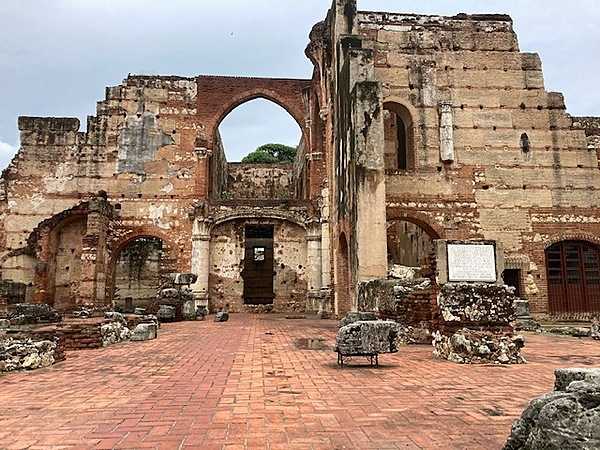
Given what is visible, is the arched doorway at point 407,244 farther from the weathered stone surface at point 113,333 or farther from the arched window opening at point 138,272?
the weathered stone surface at point 113,333

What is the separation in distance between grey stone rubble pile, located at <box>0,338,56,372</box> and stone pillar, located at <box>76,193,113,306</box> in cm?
1417

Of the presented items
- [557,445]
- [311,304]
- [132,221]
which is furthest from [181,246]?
[557,445]

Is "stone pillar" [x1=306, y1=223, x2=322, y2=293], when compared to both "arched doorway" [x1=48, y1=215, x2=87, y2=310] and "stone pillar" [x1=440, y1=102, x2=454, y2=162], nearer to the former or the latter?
"stone pillar" [x1=440, y1=102, x2=454, y2=162]

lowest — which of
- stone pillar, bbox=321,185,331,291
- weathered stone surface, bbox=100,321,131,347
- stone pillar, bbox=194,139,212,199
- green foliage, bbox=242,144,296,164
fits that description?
weathered stone surface, bbox=100,321,131,347

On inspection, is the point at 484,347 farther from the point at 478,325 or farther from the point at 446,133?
the point at 446,133

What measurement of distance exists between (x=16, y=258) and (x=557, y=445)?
2462cm

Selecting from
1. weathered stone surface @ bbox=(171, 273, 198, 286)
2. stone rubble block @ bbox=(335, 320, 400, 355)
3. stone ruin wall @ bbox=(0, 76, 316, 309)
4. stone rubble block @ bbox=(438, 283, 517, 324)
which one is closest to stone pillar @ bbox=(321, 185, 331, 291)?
stone ruin wall @ bbox=(0, 76, 316, 309)

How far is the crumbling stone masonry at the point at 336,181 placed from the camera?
61.1ft

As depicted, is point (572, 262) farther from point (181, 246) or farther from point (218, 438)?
point (218, 438)

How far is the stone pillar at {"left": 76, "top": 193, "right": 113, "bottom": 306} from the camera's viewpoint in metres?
20.9

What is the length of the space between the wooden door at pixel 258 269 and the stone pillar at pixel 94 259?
262 inches

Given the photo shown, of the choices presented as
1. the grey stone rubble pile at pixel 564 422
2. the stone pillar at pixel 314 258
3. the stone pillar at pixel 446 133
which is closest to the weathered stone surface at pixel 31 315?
the stone pillar at pixel 314 258

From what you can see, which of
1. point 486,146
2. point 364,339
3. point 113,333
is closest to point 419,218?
point 486,146

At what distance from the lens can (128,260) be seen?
1003 inches
